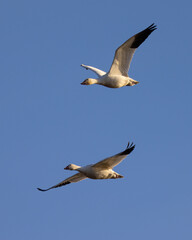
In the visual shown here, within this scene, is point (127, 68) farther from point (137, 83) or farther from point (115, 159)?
point (115, 159)

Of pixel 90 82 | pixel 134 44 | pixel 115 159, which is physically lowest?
pixel 115 159

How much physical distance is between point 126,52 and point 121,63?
1.05 ft

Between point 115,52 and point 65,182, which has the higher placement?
point 115,52

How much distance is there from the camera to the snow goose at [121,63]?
1313 cm

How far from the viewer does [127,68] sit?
13.5 meters

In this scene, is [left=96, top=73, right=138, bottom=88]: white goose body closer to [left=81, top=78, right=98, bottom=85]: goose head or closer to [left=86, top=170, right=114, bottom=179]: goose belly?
[left=81, top=78, right=98, bottom=85]: goose head

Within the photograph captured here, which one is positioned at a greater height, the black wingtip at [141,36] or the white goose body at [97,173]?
the black wingtip at [141,36]

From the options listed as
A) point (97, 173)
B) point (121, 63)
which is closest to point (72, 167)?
point (97, 173)

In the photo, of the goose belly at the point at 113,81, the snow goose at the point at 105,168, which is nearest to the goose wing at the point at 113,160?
the snow goose at the point at 105,168

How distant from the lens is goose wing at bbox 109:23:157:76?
42.9 ft

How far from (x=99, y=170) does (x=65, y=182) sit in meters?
1.97

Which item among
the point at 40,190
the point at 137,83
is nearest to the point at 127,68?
the point at 137,83

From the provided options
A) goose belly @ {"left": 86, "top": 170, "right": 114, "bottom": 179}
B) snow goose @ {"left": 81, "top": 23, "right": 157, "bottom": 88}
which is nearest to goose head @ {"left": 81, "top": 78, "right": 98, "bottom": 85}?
snow goose @ {"left": 81, "top": 23, "right": 157, "bottom": 88}

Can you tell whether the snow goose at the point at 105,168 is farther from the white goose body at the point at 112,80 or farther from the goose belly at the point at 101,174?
the white goose body at the point at 112,80
